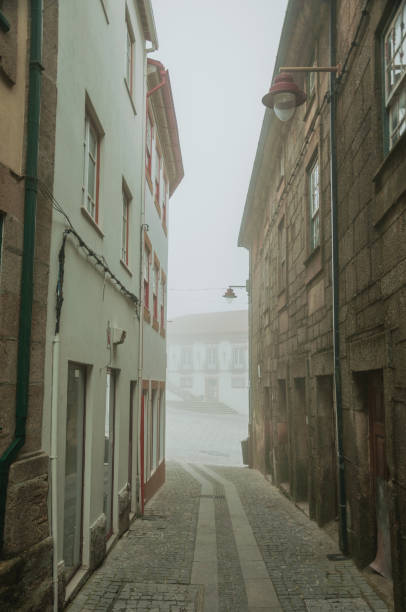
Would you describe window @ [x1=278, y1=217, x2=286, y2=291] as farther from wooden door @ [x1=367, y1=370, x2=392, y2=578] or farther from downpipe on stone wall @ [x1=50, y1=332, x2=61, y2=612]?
downpipe on stone wall @ [x1=50, y1=332, x2=61, y2=612]

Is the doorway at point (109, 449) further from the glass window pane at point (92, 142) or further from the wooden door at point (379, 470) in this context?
the wooden door at point (379, 470)

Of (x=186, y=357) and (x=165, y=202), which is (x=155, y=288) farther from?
(x=186, y=357)

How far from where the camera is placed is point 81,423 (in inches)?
290

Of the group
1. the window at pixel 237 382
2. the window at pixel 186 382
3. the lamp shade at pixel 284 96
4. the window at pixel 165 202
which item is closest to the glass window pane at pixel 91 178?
the lamp shade at pixel 284 96

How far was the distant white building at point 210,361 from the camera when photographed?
226ft

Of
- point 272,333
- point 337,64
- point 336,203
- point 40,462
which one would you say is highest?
point 337,64

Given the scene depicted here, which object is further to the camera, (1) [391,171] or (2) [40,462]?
(1) [391,171]

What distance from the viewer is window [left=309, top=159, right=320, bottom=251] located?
34.4 ft

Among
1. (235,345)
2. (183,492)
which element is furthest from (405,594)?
(235,345)

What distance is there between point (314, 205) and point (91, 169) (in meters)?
4.23

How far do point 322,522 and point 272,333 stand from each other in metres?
6.72

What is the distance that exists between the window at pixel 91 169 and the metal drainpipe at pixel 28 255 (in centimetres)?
212

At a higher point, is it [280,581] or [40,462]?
[40,462]

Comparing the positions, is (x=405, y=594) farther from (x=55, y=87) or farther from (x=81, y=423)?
(x=55, y=87)
